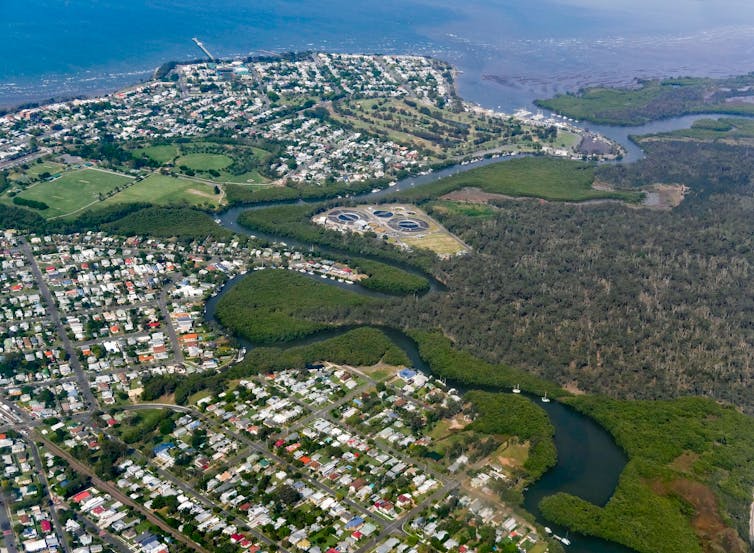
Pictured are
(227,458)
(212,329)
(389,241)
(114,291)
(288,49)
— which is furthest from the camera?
(288,49)

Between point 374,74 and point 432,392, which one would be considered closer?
point 432,392

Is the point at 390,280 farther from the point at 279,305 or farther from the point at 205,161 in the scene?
the point at 205,161

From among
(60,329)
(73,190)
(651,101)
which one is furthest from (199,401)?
(651,101)

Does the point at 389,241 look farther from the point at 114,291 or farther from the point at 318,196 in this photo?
the point at 114,291

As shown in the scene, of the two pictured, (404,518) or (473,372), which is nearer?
(404,518)

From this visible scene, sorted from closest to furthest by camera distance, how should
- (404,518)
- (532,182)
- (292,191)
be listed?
(404,518)
(292,191)
(532,182)

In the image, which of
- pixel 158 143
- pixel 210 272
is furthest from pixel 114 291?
pixel 158 143
